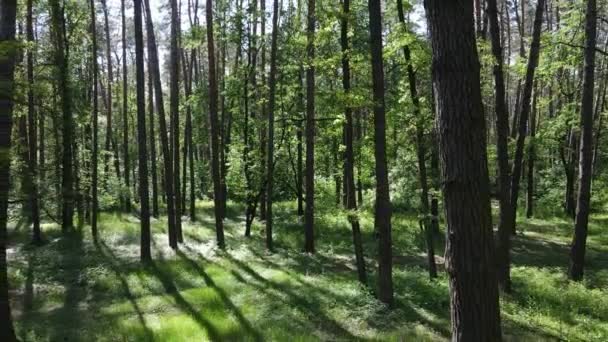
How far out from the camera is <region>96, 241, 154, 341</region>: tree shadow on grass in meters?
9.76

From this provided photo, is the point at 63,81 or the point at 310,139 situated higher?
the point at 63,81

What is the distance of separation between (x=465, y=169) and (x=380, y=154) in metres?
7.19

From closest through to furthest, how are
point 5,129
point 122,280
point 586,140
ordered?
point 5,129 → point 586,140 → point 122,280

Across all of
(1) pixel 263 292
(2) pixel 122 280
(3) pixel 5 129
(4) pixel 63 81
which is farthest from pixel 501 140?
(4) pixel 63 81

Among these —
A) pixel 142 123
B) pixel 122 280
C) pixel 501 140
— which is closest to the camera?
pixel 501 140

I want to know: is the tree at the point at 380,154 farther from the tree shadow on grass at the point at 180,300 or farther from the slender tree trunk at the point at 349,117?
the tree shadow on grass at the point at 180,300

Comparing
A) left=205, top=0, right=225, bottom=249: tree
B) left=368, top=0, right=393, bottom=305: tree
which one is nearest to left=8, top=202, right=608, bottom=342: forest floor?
left=368, top=0, right=393, bottom=305: tree

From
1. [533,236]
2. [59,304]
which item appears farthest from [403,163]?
[59,304]

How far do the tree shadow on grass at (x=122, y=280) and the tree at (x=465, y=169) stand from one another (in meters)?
7.47

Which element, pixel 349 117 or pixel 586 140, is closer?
pixel 349 117

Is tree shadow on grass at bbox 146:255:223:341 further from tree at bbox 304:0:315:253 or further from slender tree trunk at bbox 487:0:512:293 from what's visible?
slender tree trunk at bbox 487:0:512:293

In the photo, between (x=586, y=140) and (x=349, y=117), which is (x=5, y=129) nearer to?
(x=349, y=117)

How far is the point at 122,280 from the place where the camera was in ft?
47.8

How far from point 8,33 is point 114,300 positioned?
7.41 metres
